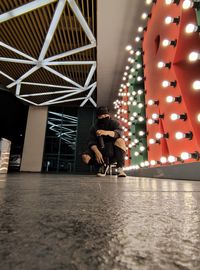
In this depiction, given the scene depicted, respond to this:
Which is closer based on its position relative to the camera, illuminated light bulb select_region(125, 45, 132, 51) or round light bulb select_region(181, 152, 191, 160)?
round light bulb select_region(181, 152, 191, 160)

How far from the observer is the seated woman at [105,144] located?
309 cm

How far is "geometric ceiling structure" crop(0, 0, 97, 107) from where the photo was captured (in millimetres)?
4867

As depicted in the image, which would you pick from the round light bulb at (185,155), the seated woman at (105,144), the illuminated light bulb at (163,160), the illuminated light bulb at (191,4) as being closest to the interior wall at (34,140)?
the seated woman at (105,144)

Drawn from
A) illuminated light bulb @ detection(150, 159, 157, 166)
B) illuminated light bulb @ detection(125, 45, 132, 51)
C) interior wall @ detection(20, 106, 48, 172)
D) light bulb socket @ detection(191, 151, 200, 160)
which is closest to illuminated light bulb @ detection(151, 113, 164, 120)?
illuminated light bulb @ detection(150, 159, 157, 166)

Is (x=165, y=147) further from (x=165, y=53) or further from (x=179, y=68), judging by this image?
(x=165, y=53)

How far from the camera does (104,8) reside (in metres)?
4.55

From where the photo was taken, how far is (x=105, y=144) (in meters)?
3.22

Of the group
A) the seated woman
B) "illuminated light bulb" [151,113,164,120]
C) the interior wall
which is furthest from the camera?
the interior wall

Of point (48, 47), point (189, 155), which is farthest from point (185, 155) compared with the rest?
point (48, 47)

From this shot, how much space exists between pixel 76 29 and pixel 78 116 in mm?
5878

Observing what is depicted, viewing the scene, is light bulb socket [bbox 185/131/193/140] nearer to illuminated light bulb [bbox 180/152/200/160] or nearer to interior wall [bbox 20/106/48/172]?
illuminated light bulb [bbox 180/152/200/160]

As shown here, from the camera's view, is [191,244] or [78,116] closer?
[191,244]

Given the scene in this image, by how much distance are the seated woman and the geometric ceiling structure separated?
299 centimetres

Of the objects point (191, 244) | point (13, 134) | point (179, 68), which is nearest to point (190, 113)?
point (179, 68)
